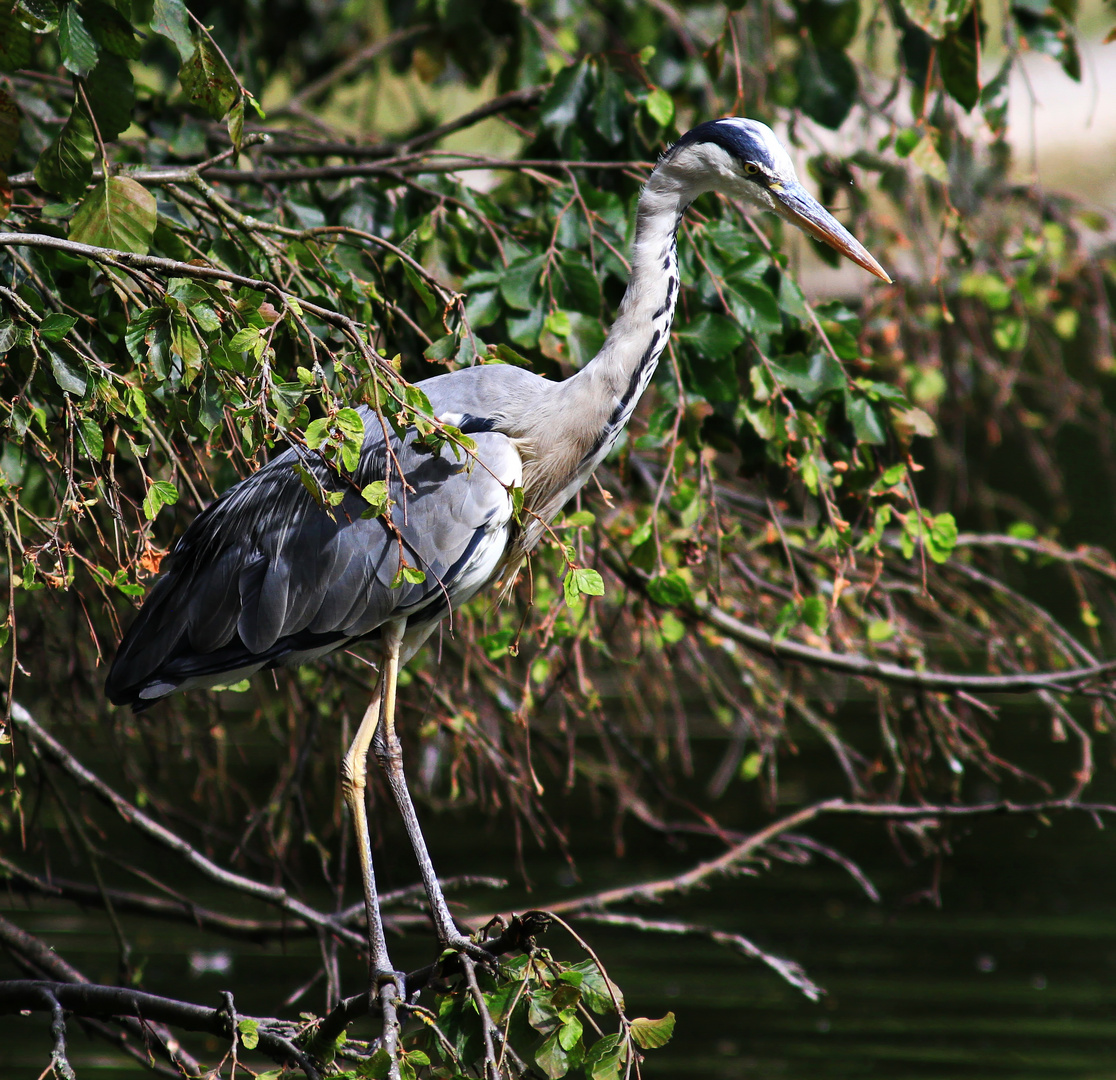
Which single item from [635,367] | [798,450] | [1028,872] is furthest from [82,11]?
[1028,872]

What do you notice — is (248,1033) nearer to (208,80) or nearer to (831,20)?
(208,80)

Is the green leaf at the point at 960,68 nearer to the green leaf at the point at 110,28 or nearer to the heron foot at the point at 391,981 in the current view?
the green leaf at the point at 110,28

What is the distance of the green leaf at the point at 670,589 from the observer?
10.4 ft

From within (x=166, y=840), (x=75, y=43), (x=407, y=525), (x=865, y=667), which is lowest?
(x=166, y=840)

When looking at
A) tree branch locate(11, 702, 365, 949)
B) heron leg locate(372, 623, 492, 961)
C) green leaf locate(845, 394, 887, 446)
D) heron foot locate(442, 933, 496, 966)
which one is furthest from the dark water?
green leaf locate(845, 394, 887, 446)

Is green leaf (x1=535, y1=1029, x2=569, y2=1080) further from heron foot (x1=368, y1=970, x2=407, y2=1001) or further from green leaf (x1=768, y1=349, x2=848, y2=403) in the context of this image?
green leaf (x1=768, y1=349, x2=848, y2=403)

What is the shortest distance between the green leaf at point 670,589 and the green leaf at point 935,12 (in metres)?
1.31

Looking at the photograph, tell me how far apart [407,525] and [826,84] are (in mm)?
1672

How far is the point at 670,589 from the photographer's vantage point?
318 centimetres

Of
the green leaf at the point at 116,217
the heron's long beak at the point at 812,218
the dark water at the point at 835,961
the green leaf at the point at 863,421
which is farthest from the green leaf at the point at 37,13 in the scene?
the dark water at the point at 835,961

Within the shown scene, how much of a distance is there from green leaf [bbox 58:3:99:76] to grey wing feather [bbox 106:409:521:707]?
39.9 inches

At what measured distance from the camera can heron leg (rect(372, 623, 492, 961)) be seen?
2.94 meters

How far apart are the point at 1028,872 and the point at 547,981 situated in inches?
240

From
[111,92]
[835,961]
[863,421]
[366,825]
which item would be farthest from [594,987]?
[835,961]
